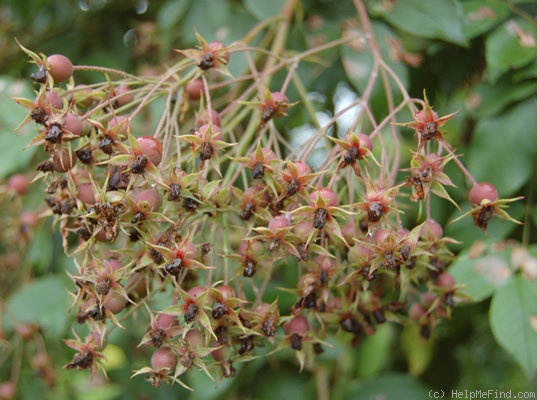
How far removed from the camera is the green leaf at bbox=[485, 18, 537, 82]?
1.21 metres

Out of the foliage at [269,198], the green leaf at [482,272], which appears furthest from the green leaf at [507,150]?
the green leaf at [482,272]

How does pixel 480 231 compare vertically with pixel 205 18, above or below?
below

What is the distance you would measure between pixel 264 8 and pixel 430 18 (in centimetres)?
38

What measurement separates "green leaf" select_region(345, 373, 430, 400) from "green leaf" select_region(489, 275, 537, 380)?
62 cm

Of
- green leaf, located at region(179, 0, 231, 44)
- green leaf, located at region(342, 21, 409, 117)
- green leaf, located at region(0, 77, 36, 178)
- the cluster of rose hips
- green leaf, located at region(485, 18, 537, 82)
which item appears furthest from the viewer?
green leaf, located at region(179, 0, 231, 44)

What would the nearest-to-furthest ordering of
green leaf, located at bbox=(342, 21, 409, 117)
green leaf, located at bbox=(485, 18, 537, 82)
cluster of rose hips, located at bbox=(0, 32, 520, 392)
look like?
cluster of rose hips, located at bbox=(0, 32, 520, 392) < green leaf, located at bbox=(485, 18, 537, 82) < green leaf, located at bbox=(342, 21, 409, 117)

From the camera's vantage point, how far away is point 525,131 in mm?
1254

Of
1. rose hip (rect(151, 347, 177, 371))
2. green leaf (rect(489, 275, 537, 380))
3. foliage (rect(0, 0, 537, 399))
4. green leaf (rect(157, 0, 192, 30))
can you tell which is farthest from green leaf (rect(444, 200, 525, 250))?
green leaf (rect(157, 0, 192, 30))

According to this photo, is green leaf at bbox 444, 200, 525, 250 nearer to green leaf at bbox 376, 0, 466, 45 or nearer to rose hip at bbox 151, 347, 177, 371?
green leaf at bbox 376, 0, 466, 45

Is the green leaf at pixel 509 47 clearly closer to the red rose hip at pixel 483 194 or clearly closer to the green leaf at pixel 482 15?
the green leaf at pixel 482 15

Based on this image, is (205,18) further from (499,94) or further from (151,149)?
(151,149)

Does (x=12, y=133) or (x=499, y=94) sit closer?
(x=499, y=94)

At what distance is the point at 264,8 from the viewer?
1.42 metres

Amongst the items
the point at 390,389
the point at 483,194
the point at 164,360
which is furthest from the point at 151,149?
the point at 390,389
